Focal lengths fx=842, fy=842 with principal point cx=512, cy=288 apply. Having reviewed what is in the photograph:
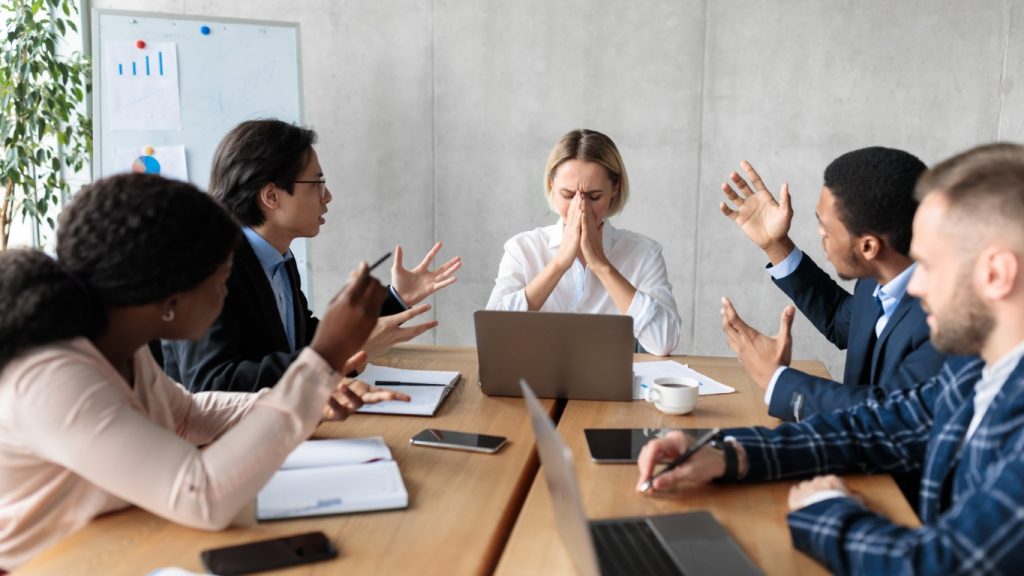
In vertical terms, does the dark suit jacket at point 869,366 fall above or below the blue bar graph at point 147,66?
below

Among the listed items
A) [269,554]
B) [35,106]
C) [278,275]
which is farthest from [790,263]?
[35,106]

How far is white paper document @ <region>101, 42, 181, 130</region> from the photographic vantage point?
3268mm

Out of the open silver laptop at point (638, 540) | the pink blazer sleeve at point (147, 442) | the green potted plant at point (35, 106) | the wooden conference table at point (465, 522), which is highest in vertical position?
the green potted plant at point (35, 106)

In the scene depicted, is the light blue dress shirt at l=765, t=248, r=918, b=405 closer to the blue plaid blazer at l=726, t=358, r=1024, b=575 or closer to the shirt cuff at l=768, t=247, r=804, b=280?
the blue plaid blazer at l=726, t=358, r=1024, b=575

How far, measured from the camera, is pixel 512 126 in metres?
3.76

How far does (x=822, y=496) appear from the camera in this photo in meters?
1.20

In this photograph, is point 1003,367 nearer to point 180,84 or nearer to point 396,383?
point 396,383

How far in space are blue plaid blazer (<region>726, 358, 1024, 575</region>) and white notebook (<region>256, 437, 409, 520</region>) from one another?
1.89 ft

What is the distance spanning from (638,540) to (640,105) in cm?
278

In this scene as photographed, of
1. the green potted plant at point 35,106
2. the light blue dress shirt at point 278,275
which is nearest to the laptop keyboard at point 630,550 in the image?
the light blue dress shirt at point 278,275

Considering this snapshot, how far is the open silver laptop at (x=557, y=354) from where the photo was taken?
1.72 metres

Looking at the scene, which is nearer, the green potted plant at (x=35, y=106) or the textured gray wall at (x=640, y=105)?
the green potted plant at (x=35, y=106)

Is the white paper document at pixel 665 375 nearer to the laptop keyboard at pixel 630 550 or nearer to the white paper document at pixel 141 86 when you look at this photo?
the laptop keyboard at pixel 630 550

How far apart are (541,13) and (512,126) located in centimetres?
50
